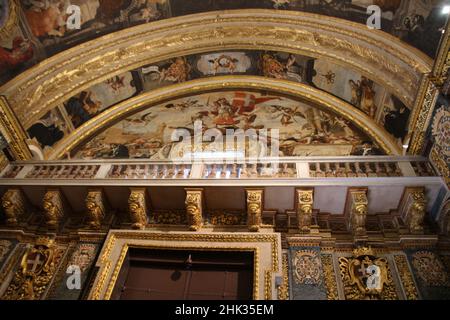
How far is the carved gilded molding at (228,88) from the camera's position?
8.19 m

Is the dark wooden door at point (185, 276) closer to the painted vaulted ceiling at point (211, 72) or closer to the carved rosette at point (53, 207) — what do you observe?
the carved rosette at point (53, 207)

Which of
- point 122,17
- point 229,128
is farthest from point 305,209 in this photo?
point 122,17

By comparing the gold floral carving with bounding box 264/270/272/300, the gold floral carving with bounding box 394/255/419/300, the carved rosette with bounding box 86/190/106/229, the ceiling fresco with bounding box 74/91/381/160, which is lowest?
the gold floral carving with bounding box 264/270/272/300

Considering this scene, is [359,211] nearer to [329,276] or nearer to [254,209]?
[329,276]

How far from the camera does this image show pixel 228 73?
34.1ft

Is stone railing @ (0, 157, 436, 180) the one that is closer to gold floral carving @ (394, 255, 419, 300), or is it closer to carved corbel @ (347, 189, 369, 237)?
carved corbel @ (347, 189, 369, 237)

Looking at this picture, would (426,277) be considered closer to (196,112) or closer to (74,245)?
(74,245)

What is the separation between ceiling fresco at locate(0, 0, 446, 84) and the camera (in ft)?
22.6

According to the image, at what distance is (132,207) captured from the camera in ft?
21.2

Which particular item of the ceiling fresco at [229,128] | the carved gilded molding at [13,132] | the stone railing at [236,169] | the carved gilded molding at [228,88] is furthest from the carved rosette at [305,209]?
the carved gilded molding at [13,132]

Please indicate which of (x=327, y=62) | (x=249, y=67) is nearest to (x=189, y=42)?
(x=249, y=67)

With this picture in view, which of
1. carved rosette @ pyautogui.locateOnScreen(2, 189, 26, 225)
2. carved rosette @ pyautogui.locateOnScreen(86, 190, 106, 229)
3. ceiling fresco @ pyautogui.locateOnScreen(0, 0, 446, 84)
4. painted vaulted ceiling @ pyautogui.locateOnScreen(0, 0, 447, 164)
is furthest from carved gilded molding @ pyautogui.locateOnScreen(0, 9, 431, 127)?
carved rosette @ pyautogui.locateOnScreen(86, 190, 106, 229)

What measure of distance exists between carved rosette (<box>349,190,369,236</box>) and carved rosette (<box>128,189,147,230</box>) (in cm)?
346

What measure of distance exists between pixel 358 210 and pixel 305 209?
0.81 metres
